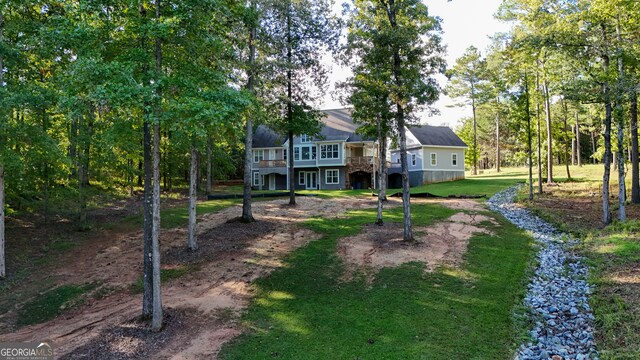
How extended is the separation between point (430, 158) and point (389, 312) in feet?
99.4

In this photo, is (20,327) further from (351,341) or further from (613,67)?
(613,67)

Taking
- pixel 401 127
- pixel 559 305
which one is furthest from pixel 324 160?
pixel 559 305

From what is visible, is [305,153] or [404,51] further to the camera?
[305,153]

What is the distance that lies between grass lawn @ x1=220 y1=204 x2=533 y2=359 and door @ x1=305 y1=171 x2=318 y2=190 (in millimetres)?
26054

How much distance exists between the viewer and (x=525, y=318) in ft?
28.5

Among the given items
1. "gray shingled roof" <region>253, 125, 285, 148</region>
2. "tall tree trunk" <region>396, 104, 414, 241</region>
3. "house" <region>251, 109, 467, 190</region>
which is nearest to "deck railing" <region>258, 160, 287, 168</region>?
"house" <region>251, 109, 467, 190</region>

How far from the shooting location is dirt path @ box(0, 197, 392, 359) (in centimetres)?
830

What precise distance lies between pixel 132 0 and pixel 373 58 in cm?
874

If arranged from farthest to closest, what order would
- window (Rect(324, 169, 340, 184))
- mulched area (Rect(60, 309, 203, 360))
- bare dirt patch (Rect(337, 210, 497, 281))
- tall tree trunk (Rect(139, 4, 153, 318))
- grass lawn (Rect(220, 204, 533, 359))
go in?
window (Rect(324, 169, 340, 184)) → bare dirt patch (Rect(337, 210, 497, 281)) → tall tree trunk (Rect(139, 4, 153, 318)) → mulched area (Rect(60, 309, 203, 360)) → grass lawn (Rect(220, 204, 533, 359))

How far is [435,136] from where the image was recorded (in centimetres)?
3891

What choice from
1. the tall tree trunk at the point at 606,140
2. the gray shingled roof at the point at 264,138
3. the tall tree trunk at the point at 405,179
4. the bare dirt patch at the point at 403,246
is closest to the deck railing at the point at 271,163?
the gray shingled roof at the point at 264,138

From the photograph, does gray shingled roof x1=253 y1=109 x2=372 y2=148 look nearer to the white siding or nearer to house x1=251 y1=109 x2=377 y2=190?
house x1=251 y1=109 x2=377 y2=190

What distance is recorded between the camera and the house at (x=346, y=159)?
36812mm

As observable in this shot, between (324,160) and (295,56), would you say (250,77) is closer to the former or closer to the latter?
(295,56)
